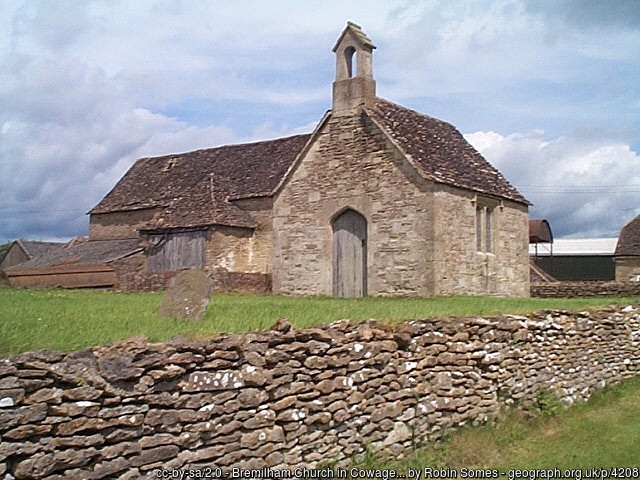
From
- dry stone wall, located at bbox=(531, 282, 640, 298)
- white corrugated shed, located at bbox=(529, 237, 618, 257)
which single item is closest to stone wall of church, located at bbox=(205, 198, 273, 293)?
dry stone wall, located at bbox=(531, 282, 640, 298)

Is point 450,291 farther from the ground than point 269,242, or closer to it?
closer to it

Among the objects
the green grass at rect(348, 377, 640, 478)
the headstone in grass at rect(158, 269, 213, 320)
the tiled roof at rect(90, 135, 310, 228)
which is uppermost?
the tiled roof at rect(90, 135, 310, 228)

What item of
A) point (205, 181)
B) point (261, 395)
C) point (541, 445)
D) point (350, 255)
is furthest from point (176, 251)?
point (261, 395)

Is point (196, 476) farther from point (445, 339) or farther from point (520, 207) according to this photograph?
point (520, 207)

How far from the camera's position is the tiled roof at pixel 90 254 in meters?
31.1

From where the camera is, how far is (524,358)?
11.7 metres

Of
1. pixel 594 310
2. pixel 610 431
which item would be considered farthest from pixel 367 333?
pixel 594 310

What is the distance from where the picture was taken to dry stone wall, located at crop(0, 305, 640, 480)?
5547mm

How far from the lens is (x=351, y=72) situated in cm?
2409

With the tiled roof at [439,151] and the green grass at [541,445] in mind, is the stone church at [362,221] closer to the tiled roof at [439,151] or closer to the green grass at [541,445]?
the tiled roof at [439,151]

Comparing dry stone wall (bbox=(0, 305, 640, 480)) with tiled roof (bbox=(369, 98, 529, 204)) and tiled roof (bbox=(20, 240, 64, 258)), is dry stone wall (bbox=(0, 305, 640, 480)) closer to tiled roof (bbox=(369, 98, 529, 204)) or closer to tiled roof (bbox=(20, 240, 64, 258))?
tiled roof (bbox=(369, 98, 529, 204))

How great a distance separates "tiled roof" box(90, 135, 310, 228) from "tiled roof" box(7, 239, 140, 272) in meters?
1.97

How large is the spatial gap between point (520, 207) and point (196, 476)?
22.0 meters

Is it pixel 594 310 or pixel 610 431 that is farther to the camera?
→ pixel 594 310
